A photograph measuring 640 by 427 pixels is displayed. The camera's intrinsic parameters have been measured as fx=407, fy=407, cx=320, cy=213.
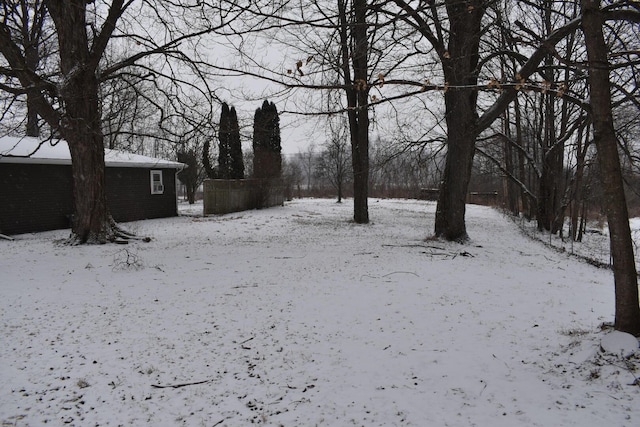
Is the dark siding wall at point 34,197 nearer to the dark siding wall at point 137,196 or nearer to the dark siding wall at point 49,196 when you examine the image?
the dark siding wall at point 49,196

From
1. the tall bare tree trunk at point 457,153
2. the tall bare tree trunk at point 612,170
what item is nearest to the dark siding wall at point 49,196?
the tall bare tree trunk at point 457,153

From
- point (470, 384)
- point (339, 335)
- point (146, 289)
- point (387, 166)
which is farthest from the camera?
point (387, 166)

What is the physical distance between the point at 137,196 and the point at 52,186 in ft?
12.7

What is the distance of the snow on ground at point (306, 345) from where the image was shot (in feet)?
10.1

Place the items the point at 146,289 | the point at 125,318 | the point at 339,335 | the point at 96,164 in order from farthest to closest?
the point at 96,164
the point at 146,289
the point at 125,318
the point at 339,335

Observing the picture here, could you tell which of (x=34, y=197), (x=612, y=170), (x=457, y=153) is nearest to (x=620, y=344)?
(x=612, y=170)

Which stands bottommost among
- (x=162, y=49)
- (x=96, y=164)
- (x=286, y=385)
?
(x=286, y=385)

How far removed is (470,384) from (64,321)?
14.4ft

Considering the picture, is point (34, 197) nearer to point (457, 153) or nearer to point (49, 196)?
point (49, 196)

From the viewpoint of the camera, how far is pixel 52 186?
14148 mm

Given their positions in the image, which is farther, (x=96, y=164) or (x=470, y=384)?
(x=96, y=164)

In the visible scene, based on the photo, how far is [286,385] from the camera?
3.50 m

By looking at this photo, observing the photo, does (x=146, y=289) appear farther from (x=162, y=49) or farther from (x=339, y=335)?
(x=162, y=49)

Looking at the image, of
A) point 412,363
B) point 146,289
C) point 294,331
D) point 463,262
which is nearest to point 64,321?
point 146,289
